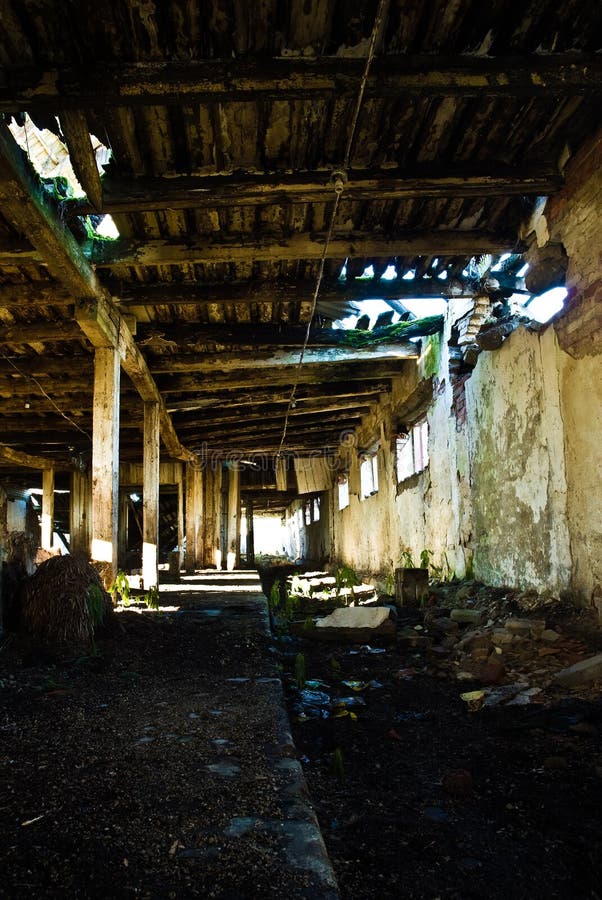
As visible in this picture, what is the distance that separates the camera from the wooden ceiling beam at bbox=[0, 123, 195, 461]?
354 centimetres

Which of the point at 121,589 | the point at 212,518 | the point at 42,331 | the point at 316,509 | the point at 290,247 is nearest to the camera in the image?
the point at 290,247

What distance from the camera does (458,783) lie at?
90.9 inches

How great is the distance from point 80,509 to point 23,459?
7.54ft

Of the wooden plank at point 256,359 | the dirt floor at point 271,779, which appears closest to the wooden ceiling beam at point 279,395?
the wooden plank at point 256,359

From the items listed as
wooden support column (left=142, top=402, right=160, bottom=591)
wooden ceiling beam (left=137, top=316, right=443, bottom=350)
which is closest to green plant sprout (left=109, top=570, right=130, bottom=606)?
wooden support column (left=142, top=402, right=160, bottom=591)

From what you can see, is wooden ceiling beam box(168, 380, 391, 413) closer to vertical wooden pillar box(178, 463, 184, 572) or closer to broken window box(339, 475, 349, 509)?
vertical wooden pillar box(178, 463, 184, 572)

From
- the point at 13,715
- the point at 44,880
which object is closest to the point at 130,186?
the point at 13,715

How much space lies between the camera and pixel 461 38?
3.18 meters

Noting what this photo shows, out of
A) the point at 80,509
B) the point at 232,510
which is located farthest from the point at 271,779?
the point at 80,509

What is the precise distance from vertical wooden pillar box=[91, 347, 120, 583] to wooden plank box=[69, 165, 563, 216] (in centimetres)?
203

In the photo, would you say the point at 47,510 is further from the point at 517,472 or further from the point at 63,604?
the point at 517,472

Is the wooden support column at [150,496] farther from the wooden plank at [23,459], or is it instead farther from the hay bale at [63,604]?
the wooden plank at [23,459]

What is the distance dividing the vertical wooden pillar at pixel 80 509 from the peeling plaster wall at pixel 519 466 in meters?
11.4

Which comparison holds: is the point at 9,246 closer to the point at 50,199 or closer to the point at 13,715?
the point at 50,199
